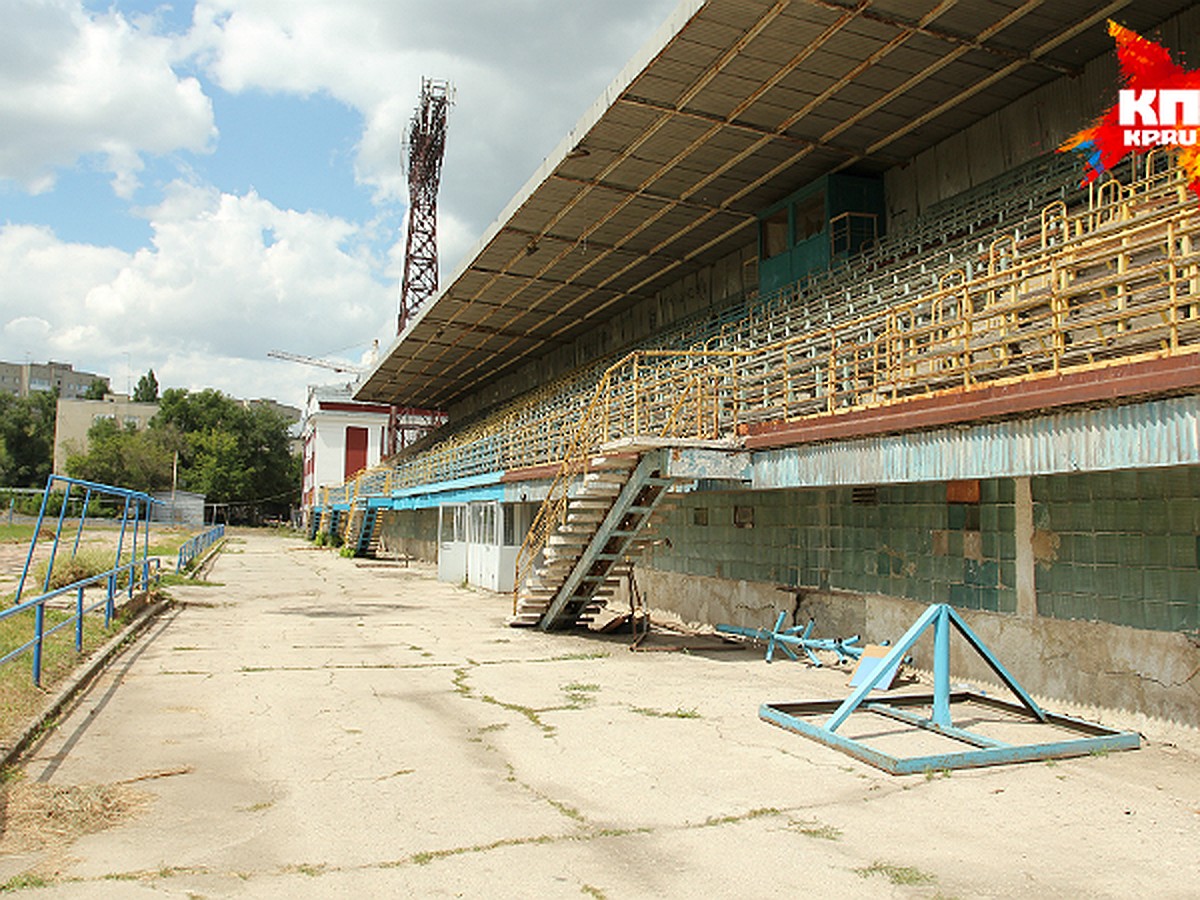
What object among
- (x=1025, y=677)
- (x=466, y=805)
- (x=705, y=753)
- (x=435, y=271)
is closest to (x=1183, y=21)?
(x=1025, y=677)

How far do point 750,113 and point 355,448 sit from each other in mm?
61962

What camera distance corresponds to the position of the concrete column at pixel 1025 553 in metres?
9.23

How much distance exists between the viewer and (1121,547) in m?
8.26

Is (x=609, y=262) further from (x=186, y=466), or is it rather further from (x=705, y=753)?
(x=186, y=466)

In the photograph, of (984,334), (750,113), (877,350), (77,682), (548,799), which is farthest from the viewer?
(750,113)

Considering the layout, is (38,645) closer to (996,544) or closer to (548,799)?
(548,799)

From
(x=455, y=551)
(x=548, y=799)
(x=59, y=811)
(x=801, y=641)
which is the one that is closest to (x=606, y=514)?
(x=801, y=641)

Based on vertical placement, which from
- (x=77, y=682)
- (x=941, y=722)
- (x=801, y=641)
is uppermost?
(x=801, y=641)

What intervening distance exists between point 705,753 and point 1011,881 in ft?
9.51

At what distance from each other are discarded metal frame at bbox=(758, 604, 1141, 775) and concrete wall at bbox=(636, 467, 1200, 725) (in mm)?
681

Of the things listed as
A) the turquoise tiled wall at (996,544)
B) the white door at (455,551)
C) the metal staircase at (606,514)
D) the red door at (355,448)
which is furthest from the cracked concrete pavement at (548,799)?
the red door at (355,448)

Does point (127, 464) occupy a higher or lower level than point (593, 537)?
higher

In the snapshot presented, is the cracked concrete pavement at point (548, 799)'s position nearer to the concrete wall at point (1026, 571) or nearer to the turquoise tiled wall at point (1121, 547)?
the concrete wall at point (1026, 571)

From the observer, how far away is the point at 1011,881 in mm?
4719
